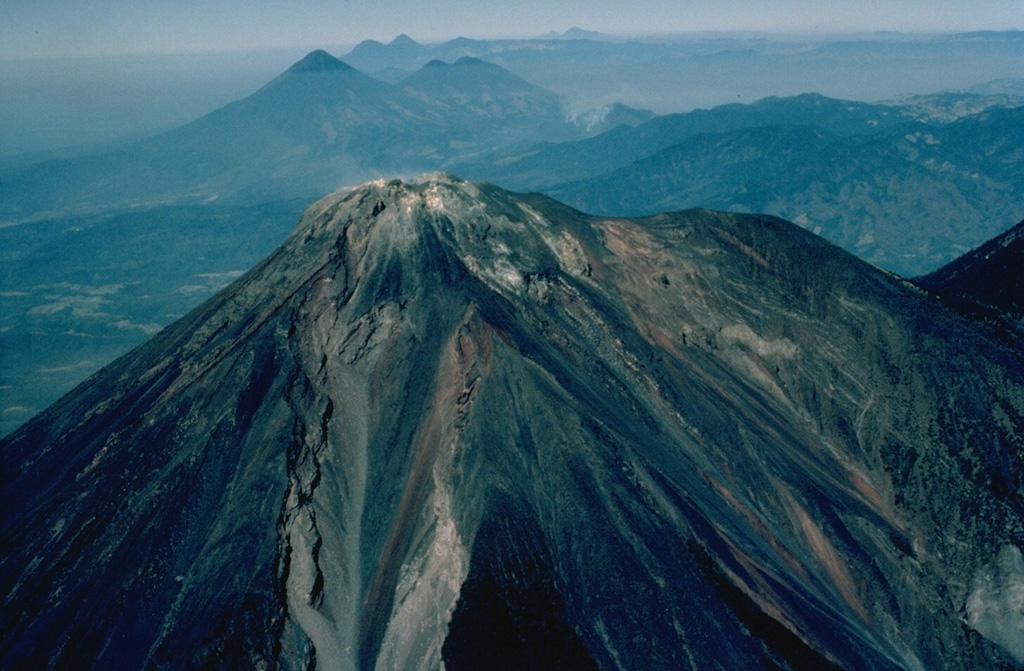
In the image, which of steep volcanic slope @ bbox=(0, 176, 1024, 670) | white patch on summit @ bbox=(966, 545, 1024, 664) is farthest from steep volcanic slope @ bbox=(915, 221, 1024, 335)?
white patch on summit @ bbox=(966, 545, 1024, 664)

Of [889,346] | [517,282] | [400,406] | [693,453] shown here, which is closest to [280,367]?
[400,406]

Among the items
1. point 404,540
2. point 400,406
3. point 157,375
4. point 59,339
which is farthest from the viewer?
point 59,339

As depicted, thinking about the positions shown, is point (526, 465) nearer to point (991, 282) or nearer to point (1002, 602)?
point (1002, 602)

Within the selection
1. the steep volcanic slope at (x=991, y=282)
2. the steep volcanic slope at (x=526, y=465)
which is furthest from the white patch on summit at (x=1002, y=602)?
the steep volcanic slope at (x=991, y=282)

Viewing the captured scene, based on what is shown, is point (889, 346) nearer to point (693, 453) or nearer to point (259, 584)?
point (693, 453)

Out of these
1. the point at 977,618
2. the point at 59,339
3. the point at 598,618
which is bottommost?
the point at 59,339

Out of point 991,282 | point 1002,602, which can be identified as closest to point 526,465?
point 1002,602

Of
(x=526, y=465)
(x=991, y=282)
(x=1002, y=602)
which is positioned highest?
(x=991, y=282)
